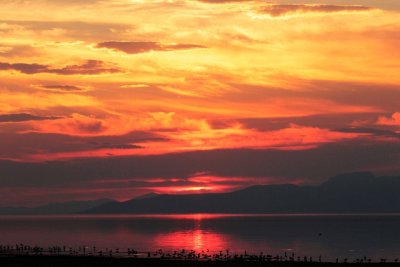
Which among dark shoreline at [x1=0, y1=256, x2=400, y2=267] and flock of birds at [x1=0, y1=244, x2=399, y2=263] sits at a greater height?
flock of birds at [x1=0, y1=244, x2=399, y2=263]

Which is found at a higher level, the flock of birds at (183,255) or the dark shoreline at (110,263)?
the flock of birds at (183,255)

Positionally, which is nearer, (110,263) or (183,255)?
(110,263)

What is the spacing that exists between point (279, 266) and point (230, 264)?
7.44m

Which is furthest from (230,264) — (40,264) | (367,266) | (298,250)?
(298,250)

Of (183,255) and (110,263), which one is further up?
(183,255)

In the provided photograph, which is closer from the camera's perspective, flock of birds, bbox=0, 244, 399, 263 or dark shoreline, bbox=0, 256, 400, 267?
dark shoreline, bbox=0, 256, 400, 267

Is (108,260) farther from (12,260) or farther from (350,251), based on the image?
(350,251)

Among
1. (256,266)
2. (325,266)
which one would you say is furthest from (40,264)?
(325,266)

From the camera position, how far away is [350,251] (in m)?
178

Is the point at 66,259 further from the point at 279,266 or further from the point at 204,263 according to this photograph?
the point at 279,266

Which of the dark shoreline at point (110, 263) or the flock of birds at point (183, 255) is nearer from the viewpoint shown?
the dark shoreline at point (110, 263)

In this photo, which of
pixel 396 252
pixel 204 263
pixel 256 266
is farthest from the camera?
pixel 396 252

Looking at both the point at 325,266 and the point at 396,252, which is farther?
the point at 396,252

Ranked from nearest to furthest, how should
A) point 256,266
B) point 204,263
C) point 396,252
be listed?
point 256,266, point 204,263, point 396,252
